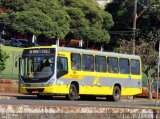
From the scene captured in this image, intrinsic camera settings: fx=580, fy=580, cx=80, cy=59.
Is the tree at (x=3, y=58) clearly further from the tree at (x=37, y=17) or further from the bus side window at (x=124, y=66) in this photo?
the tree at (x=37, y=17)

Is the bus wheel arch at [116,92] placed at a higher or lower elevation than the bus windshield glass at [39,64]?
lower

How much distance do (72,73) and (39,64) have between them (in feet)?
6.82

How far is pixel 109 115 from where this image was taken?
23.0 meters

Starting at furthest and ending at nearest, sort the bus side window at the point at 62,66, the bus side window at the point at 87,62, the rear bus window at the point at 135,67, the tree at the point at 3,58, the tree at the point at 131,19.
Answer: the tree at the point at 131,19 → the tree at the point at 3,58 → the rear bus window at the point at 135,67 → the bus side window at the point at 87,62 → the bus side window at the point at 62,66

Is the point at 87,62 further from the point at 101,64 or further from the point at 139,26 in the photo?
the point at 139,26

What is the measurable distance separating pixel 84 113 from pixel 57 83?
36.3 ft

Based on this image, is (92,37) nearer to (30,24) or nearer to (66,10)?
(66,10)

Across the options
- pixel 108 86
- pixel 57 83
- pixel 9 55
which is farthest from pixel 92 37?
pixel 57 83

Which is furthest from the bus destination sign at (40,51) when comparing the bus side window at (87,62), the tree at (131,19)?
the tree at (131,19)

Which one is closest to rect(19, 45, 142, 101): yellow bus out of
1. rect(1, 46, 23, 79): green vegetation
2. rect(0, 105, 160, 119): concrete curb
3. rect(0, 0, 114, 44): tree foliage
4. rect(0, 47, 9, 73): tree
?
rect(0, 105, 160, 119): concrete curb

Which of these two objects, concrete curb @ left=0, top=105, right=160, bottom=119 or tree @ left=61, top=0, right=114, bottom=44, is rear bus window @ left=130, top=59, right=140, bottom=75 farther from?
tree @ left=61, top=0, right=114, bottom=44

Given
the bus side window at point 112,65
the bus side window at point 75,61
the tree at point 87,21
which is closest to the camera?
the bus side window at point 75,61

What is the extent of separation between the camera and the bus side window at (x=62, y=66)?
108 ft

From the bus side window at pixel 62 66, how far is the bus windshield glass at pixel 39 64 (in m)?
0.43
